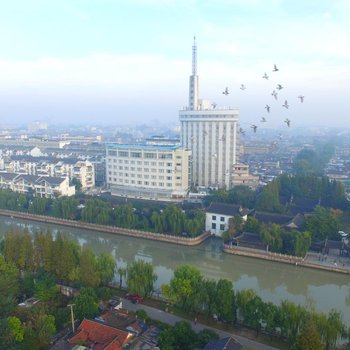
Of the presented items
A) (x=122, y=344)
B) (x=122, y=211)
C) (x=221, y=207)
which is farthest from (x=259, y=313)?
(x=122, y=211)

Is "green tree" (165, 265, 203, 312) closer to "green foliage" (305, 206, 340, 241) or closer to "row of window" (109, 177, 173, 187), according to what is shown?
"green foliage" (305, 206, 340, 241)

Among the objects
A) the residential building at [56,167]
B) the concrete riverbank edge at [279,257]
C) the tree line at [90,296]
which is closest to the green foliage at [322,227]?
the concrete riverbank edge at [279,257]

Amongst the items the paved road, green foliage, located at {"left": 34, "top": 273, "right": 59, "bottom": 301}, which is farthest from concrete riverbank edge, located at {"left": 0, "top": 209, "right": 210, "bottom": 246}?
green foliage, located at {"left": 34, "top": 273, "right": 59, "bottom": 301}

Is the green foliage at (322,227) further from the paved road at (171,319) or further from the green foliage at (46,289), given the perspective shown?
the green foliage at (46,289)

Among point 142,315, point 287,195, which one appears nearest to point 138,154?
point 287,195

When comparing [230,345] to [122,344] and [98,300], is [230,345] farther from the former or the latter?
[98,300]

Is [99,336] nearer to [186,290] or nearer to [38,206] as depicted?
[186,290]
